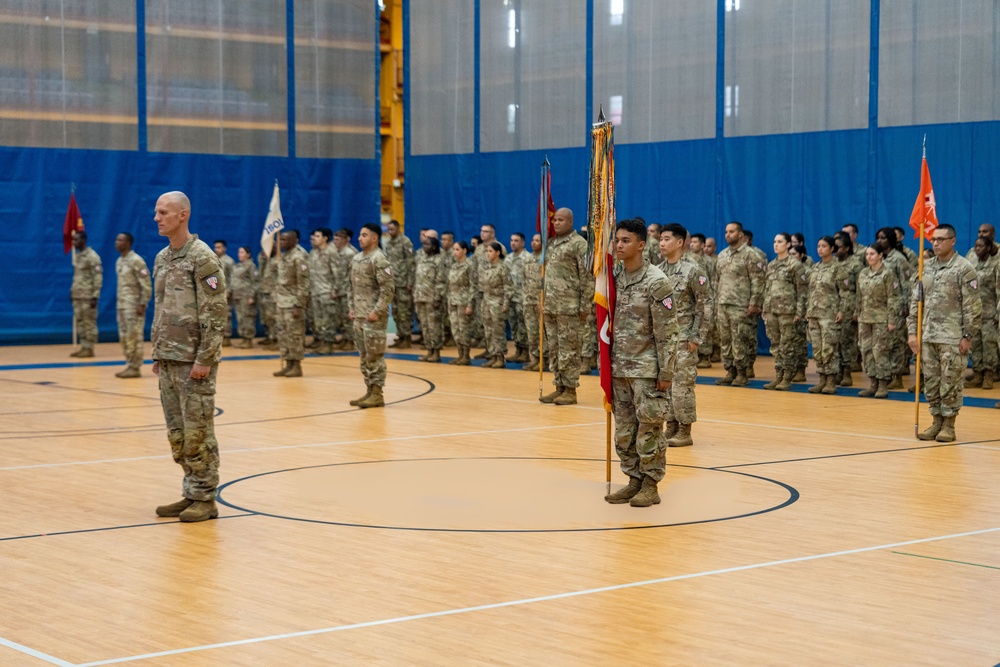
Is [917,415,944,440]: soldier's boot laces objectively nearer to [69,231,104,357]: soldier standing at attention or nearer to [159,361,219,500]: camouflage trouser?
[159,361,219,500]: camouflage trouser

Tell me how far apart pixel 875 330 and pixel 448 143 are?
1305 centimetres

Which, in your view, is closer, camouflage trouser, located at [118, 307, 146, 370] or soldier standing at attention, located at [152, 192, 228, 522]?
soldier standing at attention, located at [152, 192, 228, 522]

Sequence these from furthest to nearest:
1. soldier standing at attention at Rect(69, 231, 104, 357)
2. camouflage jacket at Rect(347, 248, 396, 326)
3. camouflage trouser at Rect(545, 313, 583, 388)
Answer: soldier standing at attention at Rect(69, 231, 104, 357) < camouflage trouser at Rect(545, 313, 583, 388) < camouflage jacket at Rect(347, 248, 396, 326)

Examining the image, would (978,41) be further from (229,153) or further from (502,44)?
(229,153)

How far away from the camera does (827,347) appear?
16.3 m

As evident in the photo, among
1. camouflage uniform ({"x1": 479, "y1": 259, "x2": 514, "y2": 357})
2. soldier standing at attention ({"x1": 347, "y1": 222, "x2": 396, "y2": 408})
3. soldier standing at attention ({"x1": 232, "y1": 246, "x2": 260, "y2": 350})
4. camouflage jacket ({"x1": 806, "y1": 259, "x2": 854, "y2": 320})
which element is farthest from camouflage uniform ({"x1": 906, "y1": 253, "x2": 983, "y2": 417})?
soldier standing at attention ({"x1": 232, "y1": 246, "x2": 260, "y2": 350})

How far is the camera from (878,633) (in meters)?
5.68

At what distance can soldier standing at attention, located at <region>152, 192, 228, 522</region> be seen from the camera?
812 cm

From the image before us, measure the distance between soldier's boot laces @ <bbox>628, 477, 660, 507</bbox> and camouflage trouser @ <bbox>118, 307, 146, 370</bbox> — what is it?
10641 mm

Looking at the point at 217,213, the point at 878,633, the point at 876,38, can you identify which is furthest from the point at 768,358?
the point at 878,633

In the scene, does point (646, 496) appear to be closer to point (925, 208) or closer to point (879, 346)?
point (925, 208)

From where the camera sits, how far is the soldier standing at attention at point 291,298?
57.1ft

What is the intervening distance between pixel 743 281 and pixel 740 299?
244mm

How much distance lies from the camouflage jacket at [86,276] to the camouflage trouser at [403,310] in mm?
5125
